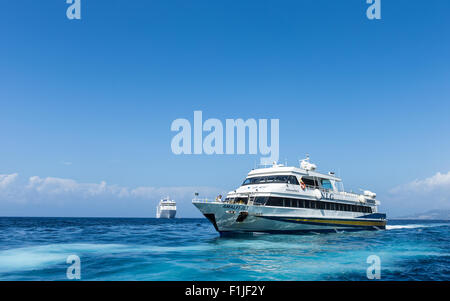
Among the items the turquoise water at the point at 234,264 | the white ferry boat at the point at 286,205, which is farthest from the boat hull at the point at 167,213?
the turquoise water at the point at 234,264

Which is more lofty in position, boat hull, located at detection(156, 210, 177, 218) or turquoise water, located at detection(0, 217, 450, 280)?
turquoise water, located at detection(0, 217, 450, 280)

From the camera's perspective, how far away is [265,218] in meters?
28.7

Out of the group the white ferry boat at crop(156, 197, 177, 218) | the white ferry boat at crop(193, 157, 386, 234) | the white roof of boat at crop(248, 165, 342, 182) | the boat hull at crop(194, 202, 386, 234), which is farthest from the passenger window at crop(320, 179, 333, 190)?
the white ferry boat at crop(156, 197, 177, 218)

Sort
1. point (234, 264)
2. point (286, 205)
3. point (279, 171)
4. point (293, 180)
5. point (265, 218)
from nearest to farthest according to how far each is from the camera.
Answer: point (234, 264) → point (265, 218) → point (286, 205) → point (293, 180) → point (279, 171)

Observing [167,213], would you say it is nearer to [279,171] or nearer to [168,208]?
[168,208]

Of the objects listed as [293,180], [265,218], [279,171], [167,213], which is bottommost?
[167,213]

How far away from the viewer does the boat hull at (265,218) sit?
27.8m

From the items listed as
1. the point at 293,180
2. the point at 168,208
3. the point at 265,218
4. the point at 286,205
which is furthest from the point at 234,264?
the point at 168,208

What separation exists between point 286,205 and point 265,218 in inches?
123

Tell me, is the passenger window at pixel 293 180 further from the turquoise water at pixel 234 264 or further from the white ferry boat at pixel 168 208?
the white ferry boat at pixel 168 208

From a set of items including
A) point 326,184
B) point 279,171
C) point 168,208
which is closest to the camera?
point 279,171

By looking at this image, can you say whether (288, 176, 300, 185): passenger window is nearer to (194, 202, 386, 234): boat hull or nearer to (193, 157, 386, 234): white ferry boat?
(193, 157, 386, 234): white ferry boat

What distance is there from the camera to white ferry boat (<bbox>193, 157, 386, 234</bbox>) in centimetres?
2811
